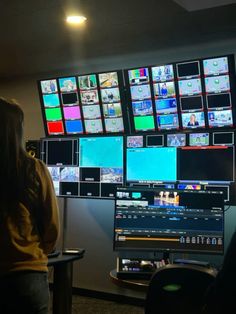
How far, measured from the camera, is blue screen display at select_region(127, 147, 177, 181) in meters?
3.83

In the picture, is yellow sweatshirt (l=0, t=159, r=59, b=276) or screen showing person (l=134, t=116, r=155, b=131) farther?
screen showing person (l=134, t=116, r=155, b=131)

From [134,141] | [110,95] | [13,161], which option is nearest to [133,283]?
[13,161]

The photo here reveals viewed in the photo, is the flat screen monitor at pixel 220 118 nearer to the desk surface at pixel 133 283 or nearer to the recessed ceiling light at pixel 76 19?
the recessed ceiling light at pixel 76 19

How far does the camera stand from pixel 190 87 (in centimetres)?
383

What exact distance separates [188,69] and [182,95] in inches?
8.3

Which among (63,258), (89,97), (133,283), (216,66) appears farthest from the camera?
(89,97)

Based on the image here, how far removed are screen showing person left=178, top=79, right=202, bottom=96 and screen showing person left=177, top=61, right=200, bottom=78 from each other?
0.15ft

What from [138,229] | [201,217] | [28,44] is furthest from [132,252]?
[28,44]

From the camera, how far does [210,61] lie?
3701mm

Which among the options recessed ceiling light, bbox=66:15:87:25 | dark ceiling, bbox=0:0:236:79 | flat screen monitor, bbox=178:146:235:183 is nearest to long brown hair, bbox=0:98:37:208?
dark ceiling, bbox=0:0:236:79

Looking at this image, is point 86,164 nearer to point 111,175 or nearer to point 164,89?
point 111,175

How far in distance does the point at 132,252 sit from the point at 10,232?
1.46 metres

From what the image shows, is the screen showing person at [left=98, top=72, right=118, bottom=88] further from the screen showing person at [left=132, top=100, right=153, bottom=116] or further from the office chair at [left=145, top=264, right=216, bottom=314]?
the office chair at [left=145, top=264, right=216, bottom=314]

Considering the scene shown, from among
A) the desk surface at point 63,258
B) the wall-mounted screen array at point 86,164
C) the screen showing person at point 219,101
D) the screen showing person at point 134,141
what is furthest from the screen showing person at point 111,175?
the desk surface at point 63,258
